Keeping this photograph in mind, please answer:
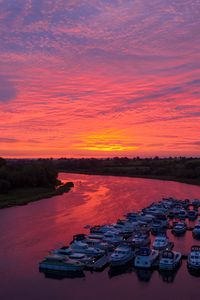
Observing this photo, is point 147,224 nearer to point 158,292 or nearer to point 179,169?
point 158,292

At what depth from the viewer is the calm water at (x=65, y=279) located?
54.4 feet

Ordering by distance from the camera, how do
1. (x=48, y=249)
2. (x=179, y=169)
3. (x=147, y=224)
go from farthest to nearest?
(x=179, y=169), (x=147, y=224), (x=48, y=249)

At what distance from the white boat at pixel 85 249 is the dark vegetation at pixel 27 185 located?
62.4 ft

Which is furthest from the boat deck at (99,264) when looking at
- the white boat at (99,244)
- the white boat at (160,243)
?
the white boat at (160,243)

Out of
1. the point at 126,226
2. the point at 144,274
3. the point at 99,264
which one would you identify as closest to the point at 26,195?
the point at 126,226

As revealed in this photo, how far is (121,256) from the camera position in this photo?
1991cm

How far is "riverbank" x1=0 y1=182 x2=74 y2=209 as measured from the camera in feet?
137

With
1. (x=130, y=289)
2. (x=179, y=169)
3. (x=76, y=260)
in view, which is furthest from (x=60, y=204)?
(x=179, y=169)

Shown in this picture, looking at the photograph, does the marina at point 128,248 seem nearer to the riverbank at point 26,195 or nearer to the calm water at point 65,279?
the calm water at point 65,279

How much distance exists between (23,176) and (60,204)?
1392cm

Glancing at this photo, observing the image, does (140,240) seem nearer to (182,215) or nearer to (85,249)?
(85,249)

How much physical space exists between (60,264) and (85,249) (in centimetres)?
242

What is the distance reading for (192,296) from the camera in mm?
16156

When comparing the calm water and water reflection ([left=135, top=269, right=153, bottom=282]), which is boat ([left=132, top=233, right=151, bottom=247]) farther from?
water reflection ([left=135, top=269, right=153, bottom=282])
